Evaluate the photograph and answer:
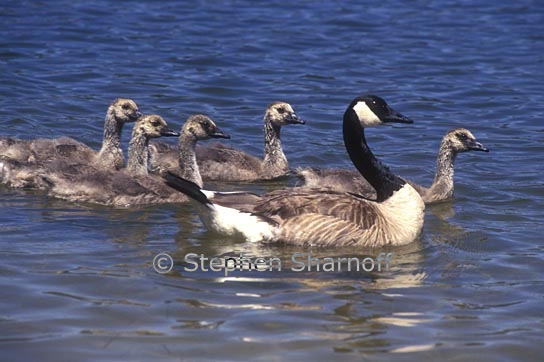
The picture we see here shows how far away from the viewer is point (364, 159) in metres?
11.5

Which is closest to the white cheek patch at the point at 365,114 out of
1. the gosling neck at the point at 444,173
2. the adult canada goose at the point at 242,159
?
the gosling neck at the point at 444,173

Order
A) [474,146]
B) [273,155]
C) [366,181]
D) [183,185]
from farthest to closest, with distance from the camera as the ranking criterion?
[273,155] < [474,146] < [366,181] < [183,185]

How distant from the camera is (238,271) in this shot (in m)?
9.77

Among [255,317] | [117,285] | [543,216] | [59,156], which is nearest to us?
[255,317]

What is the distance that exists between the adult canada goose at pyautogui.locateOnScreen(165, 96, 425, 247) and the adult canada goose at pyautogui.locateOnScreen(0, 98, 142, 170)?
3327 millimetres

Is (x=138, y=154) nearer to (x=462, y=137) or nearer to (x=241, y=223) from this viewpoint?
(x=241, y=223)

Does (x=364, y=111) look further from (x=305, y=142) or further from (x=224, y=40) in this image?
→ (x=224, y=40)

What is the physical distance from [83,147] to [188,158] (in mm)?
1485

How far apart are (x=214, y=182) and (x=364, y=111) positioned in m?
3.42

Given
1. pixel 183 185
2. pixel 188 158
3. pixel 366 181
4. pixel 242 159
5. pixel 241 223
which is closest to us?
pixel 183 185

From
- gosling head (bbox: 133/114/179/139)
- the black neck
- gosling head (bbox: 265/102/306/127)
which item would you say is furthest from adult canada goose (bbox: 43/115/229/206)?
the black neck

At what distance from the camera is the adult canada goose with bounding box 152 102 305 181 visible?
14.3 meters

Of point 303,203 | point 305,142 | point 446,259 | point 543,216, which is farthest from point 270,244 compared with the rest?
point 305,142

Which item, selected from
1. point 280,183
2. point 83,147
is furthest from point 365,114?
point 83,147
